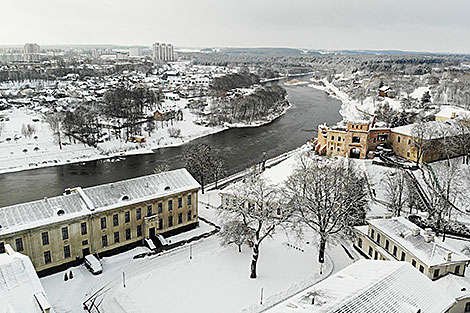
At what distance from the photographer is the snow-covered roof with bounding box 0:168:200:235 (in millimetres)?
21969

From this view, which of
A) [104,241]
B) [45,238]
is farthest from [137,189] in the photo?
[45,238]

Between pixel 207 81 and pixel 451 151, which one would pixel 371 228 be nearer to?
pixel 451 151

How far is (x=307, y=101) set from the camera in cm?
10581

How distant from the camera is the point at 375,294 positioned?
579 inches

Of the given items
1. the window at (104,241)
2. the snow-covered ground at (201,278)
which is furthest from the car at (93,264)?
the window at (104,241)

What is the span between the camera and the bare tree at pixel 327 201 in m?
24.1

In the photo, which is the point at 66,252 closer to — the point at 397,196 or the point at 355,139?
the point at 397,196

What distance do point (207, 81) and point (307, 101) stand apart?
40908mm

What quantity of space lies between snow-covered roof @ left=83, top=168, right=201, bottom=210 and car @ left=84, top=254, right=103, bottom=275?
310cm

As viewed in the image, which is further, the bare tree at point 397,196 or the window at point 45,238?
the bare tree at point 397,196

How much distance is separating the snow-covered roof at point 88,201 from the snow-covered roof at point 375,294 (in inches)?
567

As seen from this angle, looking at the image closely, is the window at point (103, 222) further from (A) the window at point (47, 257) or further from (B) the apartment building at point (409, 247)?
(B) the apartment building at point (409, 247)

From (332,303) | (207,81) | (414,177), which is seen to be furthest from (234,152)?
(207,81)

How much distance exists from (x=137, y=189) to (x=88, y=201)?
353 centimetres
